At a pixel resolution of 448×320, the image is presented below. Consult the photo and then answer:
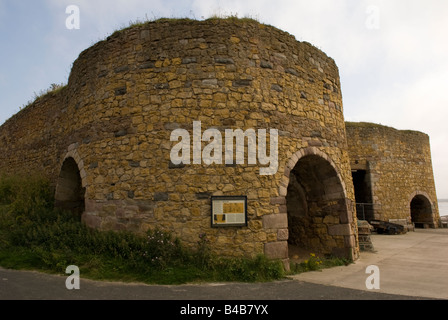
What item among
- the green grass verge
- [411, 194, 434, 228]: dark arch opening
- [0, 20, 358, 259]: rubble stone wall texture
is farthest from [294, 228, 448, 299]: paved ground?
[411, 194, 434, 228]: dark arch opening

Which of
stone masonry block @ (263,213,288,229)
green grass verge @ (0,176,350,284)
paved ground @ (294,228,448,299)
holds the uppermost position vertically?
stone masonry block @ (263,213,288,229)

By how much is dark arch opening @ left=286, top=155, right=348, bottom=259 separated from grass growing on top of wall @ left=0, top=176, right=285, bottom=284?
2.54 meters

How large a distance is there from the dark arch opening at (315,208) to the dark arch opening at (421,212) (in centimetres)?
1171

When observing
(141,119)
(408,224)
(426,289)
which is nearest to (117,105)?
(141,119)

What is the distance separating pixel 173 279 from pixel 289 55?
5547mm

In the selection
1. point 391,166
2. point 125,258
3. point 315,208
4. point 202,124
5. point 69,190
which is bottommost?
point 125,258

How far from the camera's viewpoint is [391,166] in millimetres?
15344

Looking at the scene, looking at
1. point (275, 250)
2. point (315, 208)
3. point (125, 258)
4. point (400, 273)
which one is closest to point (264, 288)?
point (275, 250)

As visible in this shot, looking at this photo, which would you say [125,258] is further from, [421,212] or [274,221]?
[421,212]

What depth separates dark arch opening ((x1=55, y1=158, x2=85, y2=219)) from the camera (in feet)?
27.7

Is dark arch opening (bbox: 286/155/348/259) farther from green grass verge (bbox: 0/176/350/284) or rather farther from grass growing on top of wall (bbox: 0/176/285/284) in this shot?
grass growing on top of wall (bbox: 0/176/285/284)

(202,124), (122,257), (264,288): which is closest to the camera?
(264,288)

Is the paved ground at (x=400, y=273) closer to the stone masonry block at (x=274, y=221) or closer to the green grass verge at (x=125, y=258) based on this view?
the green grass verge at (x=125, y=258)

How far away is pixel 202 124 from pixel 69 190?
191 inches
